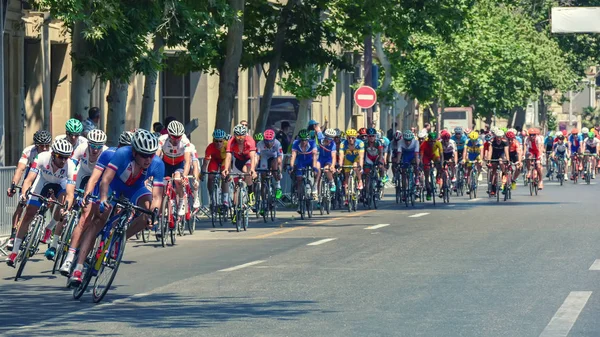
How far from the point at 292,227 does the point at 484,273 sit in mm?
8963

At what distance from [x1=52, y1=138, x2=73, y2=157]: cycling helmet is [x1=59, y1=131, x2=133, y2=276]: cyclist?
1.86 meters

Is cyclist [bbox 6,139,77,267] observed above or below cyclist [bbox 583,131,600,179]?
below

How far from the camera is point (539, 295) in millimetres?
12812

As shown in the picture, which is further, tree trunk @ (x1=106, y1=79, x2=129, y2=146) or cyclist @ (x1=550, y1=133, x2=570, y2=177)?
cyclist @ (x1=550, y1=133, x2=570, y2=177)

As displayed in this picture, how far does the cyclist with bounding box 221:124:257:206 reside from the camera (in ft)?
76.0

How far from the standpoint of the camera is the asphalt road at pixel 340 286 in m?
10.9

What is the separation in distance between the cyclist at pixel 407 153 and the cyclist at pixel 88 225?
18.0m

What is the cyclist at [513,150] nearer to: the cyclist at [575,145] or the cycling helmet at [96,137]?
the cyclist at [575,145]

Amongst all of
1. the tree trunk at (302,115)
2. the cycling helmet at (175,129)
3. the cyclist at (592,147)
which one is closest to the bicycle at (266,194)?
the cycling helmet at (175,129)

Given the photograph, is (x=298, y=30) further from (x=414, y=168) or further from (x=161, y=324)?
(x=161, y=324)

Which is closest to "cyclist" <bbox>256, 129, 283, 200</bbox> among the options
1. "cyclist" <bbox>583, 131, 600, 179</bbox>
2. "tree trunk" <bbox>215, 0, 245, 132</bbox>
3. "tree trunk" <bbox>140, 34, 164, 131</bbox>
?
"tree trunk" <bbox>140, 34, 164, 131</bbox>

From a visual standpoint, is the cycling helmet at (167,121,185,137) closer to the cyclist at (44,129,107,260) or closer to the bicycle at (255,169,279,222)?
the cyclist at (44,129,107,260)

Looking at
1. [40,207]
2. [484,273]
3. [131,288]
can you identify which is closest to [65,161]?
[40,207]

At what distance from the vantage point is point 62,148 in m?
15.7
